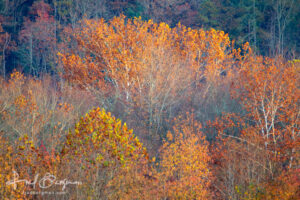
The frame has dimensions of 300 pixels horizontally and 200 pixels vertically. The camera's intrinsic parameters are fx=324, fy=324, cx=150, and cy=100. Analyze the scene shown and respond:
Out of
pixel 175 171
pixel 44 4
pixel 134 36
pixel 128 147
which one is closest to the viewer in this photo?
pixel 128 147

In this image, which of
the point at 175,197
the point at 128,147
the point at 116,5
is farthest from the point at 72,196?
the point at 116,5

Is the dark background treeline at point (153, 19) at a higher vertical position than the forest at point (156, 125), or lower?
higher

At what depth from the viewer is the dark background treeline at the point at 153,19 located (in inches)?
A: 1069

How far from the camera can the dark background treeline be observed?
89.0ft

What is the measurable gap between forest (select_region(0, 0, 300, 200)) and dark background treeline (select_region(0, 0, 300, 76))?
622 mm

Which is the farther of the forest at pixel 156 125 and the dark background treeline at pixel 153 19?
the dark background treeline at pixel 153 19

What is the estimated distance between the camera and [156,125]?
43.8 ft

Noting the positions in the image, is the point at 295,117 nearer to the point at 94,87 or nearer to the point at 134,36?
the point at 134,36

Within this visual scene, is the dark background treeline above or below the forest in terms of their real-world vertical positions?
above

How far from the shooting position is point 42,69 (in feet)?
95.8

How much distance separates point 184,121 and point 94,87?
6.53 meters

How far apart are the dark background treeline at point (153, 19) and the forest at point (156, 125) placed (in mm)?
622

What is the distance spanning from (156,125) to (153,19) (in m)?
17.5

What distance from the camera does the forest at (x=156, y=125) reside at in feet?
23.8
